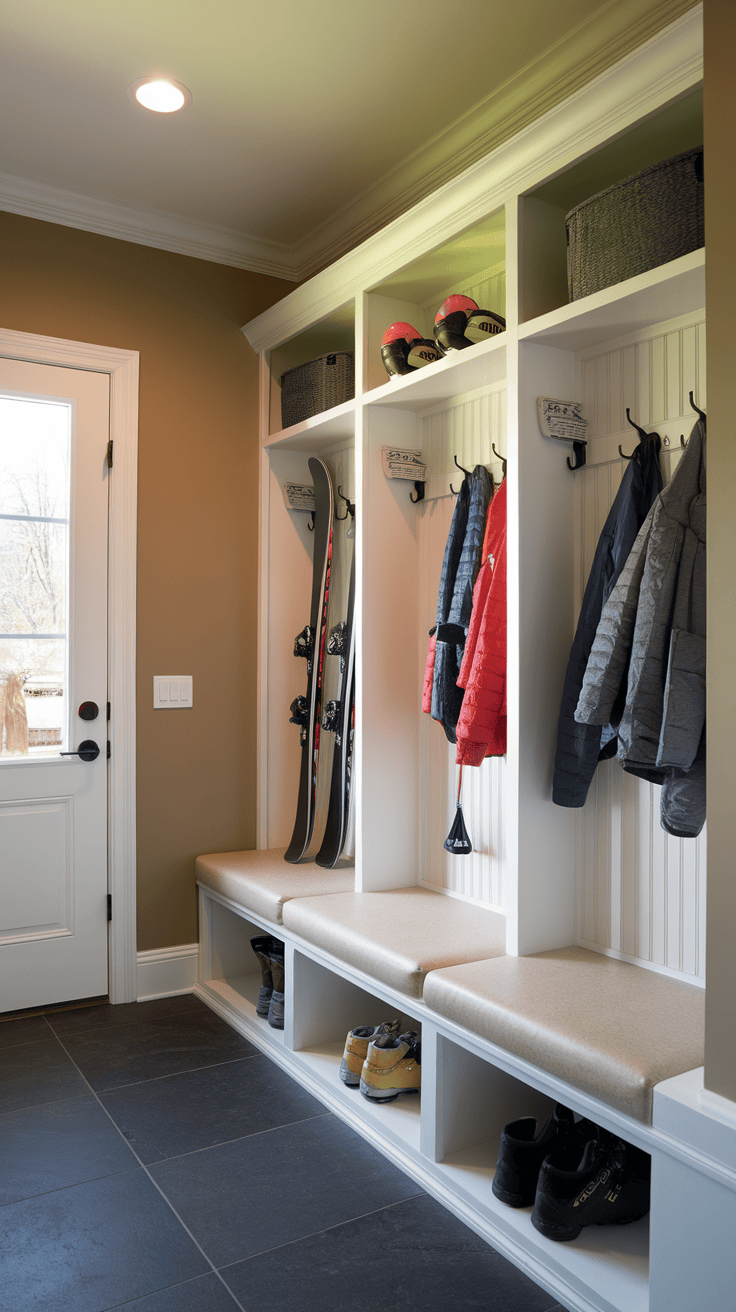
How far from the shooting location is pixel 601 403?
2281mm

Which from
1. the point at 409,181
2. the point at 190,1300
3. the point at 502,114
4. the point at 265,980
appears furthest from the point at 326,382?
the point at 190,1300

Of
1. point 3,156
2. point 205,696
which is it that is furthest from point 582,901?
point 3,156

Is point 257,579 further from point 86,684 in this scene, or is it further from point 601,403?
point 601,403

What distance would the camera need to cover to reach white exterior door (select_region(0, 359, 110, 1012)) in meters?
3.02

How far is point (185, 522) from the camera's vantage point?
131 inches

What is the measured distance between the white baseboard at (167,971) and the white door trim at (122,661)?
38mm

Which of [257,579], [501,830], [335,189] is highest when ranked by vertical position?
[335,189]

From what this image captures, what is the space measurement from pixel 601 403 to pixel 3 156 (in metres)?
2.07

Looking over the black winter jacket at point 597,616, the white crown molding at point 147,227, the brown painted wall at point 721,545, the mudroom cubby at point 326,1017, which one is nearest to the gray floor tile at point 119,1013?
the mudroom cubby at point 326,1017

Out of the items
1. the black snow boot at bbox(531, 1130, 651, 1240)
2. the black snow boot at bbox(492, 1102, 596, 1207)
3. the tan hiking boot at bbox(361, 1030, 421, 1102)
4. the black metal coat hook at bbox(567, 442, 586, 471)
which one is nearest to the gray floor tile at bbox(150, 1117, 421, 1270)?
the tan hiking boot at bbox(361, 1030, 421, 1102)

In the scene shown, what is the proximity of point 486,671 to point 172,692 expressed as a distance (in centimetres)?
139

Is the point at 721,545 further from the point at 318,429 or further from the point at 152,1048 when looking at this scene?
the point at 152,1048

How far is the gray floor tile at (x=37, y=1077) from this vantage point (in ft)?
8.14

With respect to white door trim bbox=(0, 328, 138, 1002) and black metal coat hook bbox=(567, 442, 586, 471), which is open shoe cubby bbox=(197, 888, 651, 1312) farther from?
black metal coat hook bbox=(567, 442, 586, 471)
